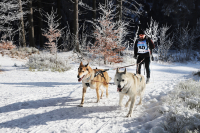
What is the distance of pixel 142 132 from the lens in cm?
236

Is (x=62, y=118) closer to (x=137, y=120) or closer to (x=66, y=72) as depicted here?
(x=137, y=120)

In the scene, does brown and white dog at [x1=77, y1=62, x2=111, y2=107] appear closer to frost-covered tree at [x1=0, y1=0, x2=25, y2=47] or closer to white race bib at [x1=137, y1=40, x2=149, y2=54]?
white race bib at [x1=137, y1=40, x2=149, y2=54]

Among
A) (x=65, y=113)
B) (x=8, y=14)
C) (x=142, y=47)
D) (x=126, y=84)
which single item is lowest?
(x=65, y=113)

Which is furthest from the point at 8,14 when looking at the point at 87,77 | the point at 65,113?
the point at 65,113

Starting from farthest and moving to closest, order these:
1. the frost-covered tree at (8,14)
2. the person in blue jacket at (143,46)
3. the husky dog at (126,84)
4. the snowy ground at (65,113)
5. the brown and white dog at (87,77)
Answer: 1. the frost-covered tree at (8,14)
2. the person in blue jacket at (143,46)
3. the brown and white dog at (87,77)
4. the husky dog at (126,84)
5. the snowy ground at (65,113)

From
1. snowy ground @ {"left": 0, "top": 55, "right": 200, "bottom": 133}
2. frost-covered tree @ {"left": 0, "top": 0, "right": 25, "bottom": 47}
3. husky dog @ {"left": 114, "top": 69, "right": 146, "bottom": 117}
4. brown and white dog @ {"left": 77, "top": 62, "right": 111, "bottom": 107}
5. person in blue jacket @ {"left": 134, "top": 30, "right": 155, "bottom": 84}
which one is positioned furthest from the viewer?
frost-covered tree @ {"left": 0, "top": 0, "right": 25, "bottom": 47}

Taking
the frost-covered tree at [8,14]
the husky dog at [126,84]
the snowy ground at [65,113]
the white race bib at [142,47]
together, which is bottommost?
the snowy ground at [65,113]

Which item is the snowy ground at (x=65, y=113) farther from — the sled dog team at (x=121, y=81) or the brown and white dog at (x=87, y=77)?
the brown and white dog at (x=87, y=77)

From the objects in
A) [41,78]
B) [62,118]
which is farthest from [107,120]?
[41,78]

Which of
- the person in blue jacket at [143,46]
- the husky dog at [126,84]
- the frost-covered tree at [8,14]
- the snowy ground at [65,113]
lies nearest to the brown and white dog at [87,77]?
the snowy ground at [65,113]

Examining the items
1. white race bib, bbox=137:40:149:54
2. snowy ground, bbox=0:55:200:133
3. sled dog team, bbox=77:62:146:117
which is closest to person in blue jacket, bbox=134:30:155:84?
white race bib, bbox=137:40:149:54

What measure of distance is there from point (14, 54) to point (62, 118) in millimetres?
10064

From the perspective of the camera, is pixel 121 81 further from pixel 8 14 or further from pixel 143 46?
pixel 8 14

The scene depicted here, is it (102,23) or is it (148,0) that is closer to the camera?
(102,23)
